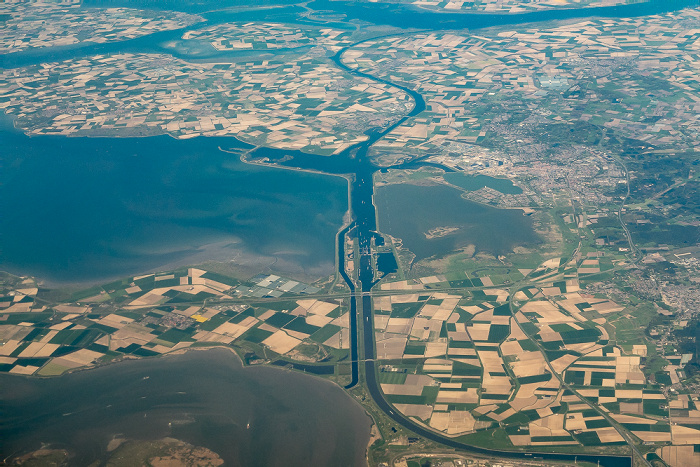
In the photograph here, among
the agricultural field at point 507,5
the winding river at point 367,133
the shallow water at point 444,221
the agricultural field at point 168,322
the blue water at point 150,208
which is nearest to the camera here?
the winding river at point 367,133

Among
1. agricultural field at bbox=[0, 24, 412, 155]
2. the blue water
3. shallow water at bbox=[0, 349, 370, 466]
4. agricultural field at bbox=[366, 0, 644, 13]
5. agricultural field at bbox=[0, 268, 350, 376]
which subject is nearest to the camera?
shallow water at bbox=[0, 349, 370, 466]

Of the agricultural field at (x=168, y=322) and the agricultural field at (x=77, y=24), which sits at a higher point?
the agricultural field at (x=77, y=24)

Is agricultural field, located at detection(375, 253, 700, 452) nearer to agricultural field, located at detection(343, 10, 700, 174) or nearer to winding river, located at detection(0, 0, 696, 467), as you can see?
winding river, located at detection(0, 0, 696, 467)

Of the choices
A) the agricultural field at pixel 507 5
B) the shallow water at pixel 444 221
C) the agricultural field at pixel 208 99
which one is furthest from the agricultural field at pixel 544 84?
the agricultural field at pixel 507 5

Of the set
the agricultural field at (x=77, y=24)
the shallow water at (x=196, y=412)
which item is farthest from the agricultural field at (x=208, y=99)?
the shallow water at (x=196, y=412)

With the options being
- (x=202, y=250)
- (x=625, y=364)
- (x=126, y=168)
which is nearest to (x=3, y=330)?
(x=202, y=250)

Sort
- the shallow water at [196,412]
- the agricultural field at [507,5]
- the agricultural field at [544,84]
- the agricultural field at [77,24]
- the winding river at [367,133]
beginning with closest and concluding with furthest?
1. the shallow water at [196,412]
2. the winding river at [367,133]
3. the agricultural field at [544,84]
4. the agricultural field at [77,24]
5. the agricultural field at [507,5]

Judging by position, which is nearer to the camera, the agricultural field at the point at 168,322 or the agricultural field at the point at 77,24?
the agricultural field at the point at 168,322

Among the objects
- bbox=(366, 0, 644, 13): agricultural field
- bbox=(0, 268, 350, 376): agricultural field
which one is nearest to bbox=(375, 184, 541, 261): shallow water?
bbox=(0, 268, 350, 376): agricultural field

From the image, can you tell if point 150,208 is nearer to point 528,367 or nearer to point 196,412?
point 196,412

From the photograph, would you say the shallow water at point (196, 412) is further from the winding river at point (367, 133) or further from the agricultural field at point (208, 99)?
the agricultural field at point (208, 99)

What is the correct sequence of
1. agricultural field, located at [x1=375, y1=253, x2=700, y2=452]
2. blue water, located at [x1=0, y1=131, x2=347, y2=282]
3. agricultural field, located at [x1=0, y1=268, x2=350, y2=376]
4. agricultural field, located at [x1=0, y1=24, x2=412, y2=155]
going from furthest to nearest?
agricultural field, located at [x1=0, y1=24, x2=412, y2=155]
blue water, located at [x1=0, y1=131, x2=347, y2=282]
agricultural field, located at [x1=0, y1=268, x2=350, y2=376]
agricultural field, located at [x1=375, y1=253, x2=700, y2=452]

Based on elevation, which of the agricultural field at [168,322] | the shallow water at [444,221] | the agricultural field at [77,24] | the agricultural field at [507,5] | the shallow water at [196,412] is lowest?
the shallow water at [196,412]
